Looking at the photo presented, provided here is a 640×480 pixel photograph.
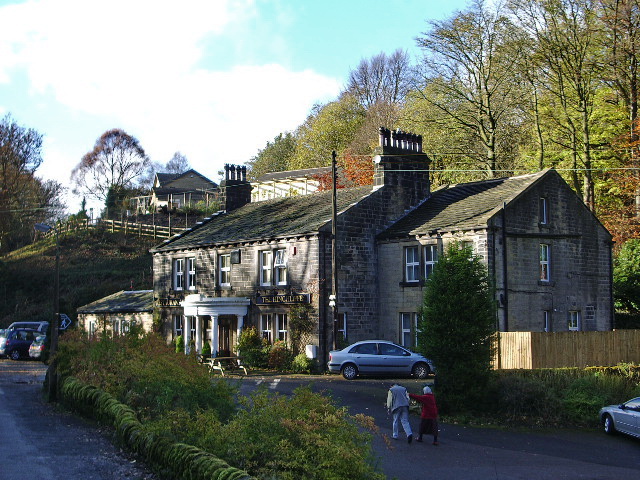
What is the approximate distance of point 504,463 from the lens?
48.2ft

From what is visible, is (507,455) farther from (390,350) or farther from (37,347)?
(37,347)

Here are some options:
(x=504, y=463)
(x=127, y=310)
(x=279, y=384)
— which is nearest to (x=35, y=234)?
Result: (x=127, y=310)

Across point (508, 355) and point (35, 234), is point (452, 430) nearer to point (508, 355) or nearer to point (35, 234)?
point (508, 355)

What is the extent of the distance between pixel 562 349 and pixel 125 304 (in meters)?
29.9

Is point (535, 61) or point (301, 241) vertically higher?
point (535, 61)

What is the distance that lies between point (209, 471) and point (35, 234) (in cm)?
6990

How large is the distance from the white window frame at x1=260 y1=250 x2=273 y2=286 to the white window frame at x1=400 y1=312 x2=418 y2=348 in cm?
642

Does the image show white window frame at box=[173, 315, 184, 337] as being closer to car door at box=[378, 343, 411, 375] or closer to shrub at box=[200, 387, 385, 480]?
car door at box=[378, 343, 411, 375]

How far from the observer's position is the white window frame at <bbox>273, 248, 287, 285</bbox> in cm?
3372

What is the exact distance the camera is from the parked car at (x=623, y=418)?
58.3 ft

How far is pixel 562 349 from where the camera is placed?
23688mm

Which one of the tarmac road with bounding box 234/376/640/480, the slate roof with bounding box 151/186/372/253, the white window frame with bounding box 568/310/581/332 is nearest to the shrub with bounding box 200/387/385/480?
the tarmac road with bounding box 234/376/640/480

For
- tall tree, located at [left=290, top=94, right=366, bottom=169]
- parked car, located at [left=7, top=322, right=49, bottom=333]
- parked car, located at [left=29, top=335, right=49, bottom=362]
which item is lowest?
parked car, located at [left=29, top=335, right=49, bottom=362]

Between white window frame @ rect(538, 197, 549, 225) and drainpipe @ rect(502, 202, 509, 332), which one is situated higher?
white window frame @ rect(538, 197, 549, 225)
